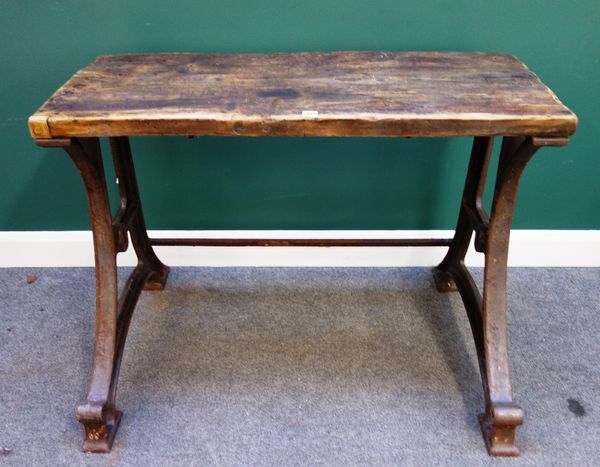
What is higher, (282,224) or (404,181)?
(404,181)

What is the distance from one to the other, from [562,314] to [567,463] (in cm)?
51

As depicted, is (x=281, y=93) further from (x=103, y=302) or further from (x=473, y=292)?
(x=473, y=292)

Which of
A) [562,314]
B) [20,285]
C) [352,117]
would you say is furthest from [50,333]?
[562,314]

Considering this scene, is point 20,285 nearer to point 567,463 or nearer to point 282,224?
point 282,224

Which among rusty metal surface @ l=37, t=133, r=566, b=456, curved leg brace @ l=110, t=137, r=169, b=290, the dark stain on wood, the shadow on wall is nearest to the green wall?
the shadow on wall

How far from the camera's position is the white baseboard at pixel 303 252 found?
170cm

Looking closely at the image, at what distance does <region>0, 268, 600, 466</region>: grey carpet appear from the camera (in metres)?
1.21

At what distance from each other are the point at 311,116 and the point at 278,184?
2.13 ft

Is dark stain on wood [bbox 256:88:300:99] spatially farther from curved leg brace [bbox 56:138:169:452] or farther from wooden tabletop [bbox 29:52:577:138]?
curved leg brace [bbox 56:138:169:452]

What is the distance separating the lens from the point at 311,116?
982 mm

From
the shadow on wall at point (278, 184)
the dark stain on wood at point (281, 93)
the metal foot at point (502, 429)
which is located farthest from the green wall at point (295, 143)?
the metal foot at point (502, 429)

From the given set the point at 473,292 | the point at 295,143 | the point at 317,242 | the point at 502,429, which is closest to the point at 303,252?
the point at 317,242

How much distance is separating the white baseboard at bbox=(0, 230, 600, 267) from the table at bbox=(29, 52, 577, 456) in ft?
1.06

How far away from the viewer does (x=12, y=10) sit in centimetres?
141
